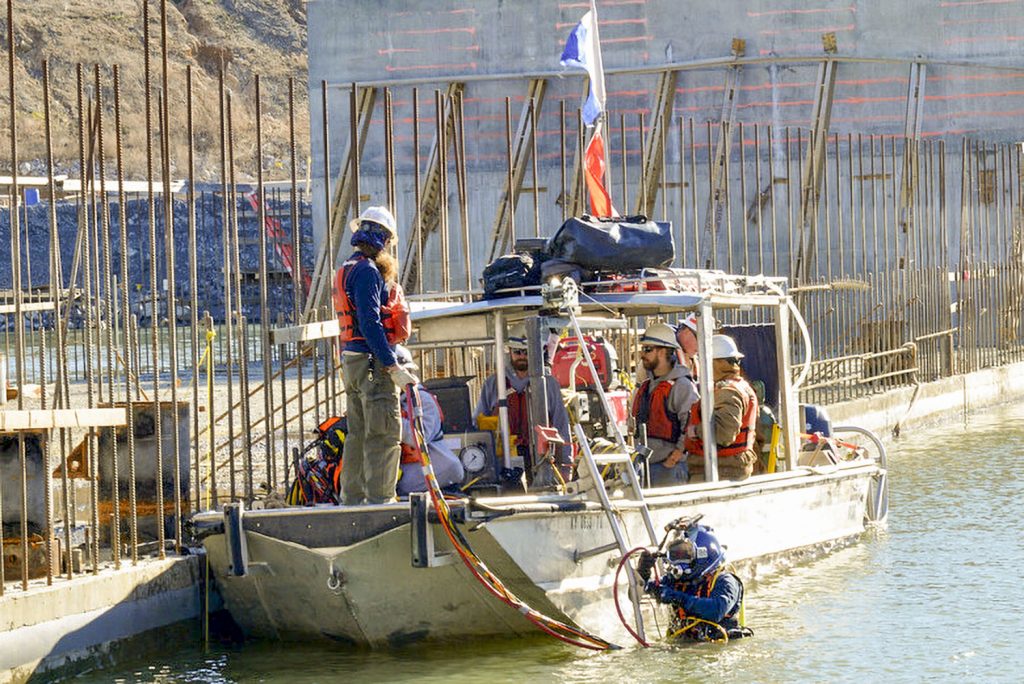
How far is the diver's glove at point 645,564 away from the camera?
37.4ft

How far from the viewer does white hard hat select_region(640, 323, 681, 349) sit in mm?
13148

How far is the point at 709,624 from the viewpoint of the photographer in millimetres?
11656

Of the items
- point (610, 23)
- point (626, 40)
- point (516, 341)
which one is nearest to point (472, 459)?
point (516, 341)

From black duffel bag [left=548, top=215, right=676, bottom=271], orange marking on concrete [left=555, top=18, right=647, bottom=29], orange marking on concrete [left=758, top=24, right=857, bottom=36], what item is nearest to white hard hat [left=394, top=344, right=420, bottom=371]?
black duffel bag [left=548, top=215, right=676, bottom=271]

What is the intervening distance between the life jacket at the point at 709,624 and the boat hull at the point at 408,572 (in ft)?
1.22

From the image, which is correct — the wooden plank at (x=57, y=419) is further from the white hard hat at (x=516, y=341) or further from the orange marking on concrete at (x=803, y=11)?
the orange marking on concrete at (x=803, y=11)

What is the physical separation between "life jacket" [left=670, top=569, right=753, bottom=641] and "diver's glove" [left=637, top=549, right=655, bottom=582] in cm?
38

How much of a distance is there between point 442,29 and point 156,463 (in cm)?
2341

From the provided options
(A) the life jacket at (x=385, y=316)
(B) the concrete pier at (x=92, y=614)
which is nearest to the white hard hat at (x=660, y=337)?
(A) the life jacket at (x=385, y=316)

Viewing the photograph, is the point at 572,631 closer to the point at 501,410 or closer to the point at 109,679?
the point at 501,410

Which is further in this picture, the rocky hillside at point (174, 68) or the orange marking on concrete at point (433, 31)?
the rocky hillside at point (174, 68)

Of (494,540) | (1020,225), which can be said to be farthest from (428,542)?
(1020,225)

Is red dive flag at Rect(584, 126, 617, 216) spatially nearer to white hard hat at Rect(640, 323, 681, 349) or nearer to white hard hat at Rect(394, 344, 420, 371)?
white hard hat at Rect(640, 323, 681, 349)

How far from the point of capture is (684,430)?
43.8 feet
